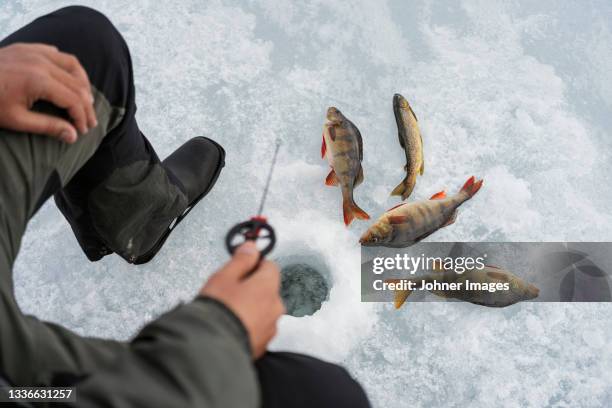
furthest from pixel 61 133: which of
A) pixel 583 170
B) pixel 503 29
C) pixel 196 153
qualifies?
pixel 503 29

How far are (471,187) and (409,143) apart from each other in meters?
0.39

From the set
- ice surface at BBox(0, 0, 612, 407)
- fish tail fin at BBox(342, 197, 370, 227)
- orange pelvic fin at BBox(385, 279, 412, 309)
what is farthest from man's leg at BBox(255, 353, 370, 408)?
fish tail fin at BBox(342, 197, 370, 227)

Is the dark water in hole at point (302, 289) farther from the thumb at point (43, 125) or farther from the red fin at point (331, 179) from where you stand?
the thumb at point (43, 125)

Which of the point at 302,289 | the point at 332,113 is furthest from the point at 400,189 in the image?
the point at 302,289

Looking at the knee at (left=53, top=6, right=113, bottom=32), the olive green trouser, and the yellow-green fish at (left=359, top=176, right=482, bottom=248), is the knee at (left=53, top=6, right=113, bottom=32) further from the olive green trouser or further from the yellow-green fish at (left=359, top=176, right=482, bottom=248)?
the yellow-green fish at (left=359, top=176, right=482, bottom=248)

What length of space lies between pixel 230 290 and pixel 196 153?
1.54 m

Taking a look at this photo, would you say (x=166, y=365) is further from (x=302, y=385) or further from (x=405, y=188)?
(x=405, y=188)

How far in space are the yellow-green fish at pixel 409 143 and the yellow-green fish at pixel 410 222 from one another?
134mm

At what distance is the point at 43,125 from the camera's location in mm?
1246

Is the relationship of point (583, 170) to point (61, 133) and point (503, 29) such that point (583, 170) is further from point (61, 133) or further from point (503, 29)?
point (61, 133)

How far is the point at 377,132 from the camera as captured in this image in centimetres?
263

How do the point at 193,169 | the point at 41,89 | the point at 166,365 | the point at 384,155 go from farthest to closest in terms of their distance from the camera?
the point at 384,155 < the point at 193,169 < the point at 41,89 < the point at 166,365

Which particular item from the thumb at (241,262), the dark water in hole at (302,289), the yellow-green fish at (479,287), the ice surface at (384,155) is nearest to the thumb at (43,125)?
the thumb at (241,262)

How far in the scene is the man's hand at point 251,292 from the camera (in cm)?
96
